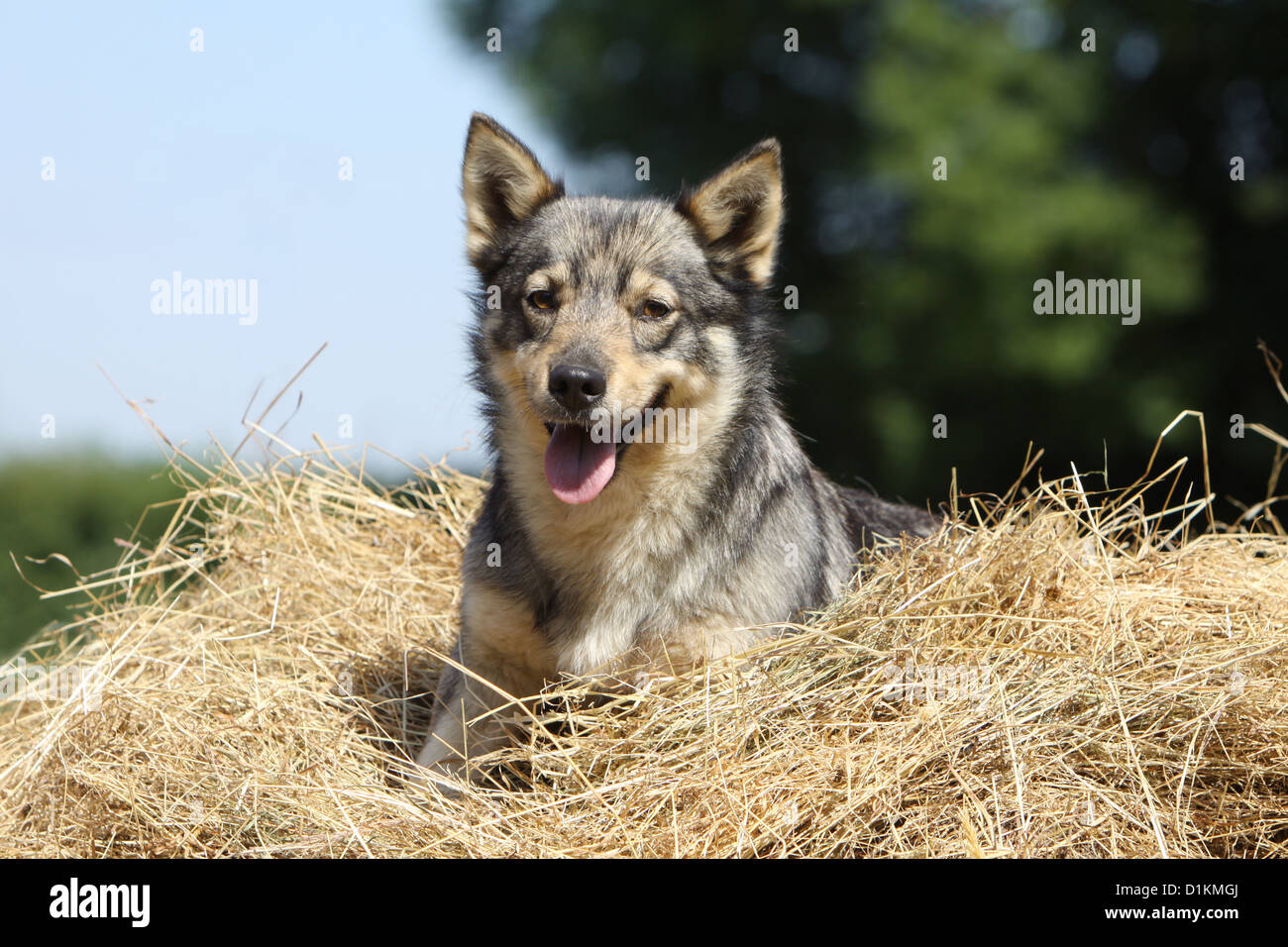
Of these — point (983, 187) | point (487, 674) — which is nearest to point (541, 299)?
point (487, 674)

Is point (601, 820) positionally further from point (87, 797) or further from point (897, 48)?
point (897, 48)

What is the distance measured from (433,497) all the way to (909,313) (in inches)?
415

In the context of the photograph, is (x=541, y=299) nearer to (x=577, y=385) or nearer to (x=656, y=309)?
(x=656, y=309)

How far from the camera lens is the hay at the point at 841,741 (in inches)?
145

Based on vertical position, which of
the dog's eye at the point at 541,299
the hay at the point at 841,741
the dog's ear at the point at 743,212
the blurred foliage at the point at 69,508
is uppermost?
the dog's ear at the point at 743,212

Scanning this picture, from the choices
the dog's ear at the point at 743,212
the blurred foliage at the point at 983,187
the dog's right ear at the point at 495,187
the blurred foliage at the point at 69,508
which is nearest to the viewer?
the dog's ear at the point at 743,212

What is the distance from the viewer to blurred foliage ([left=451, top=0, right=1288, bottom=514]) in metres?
15.0

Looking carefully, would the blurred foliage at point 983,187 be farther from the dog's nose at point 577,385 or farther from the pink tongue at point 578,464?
the dog's nose at point 577,385

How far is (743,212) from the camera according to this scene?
479 centimetres

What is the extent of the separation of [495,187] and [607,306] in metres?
0.93

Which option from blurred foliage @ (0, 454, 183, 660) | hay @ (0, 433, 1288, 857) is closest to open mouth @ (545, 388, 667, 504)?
hay @ (0, 433, 1288, 857)

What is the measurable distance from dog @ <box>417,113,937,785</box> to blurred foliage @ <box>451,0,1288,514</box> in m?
11.0

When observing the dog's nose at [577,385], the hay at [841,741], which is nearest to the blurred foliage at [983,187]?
the hay at [841,741]
